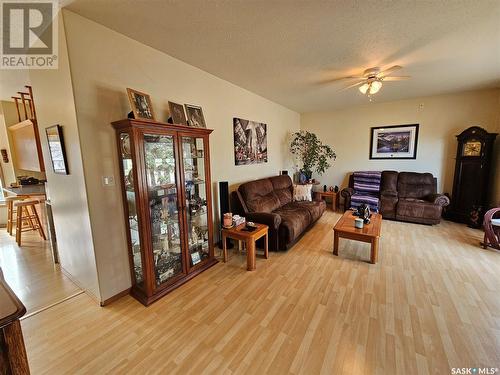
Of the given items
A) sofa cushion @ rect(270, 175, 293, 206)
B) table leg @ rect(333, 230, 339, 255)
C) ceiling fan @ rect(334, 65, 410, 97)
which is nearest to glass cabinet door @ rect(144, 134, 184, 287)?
table leg @ rect(333, 230, 339, 255)

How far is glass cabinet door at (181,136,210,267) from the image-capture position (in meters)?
2.54

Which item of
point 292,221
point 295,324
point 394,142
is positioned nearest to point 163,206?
point 295,324

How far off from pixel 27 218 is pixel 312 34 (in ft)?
17.4

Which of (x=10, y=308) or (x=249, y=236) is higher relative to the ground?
(x=10, y=308)

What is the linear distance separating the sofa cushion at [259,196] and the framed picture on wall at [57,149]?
2139mm

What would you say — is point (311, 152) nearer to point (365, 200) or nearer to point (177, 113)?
point (365, 200)

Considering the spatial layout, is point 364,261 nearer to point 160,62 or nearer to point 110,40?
point 160,62

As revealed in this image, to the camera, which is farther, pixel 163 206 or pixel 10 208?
pixel 10 208

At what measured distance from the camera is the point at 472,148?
4051mm

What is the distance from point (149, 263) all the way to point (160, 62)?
2.16m

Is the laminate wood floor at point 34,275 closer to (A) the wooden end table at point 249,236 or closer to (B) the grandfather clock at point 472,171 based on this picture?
(A) the wooden end table at point 249,236

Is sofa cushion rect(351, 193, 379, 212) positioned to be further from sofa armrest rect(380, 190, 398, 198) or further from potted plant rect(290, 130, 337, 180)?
potted plant rect(290, 130, 337, 180)

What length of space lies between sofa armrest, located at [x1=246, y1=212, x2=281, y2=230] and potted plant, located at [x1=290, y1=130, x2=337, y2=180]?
2782mm

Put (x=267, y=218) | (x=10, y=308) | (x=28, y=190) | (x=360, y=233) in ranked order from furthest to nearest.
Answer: (x=28, y=190), (x=267, y=218), (x=360, y=233), (x=10, y=308)
